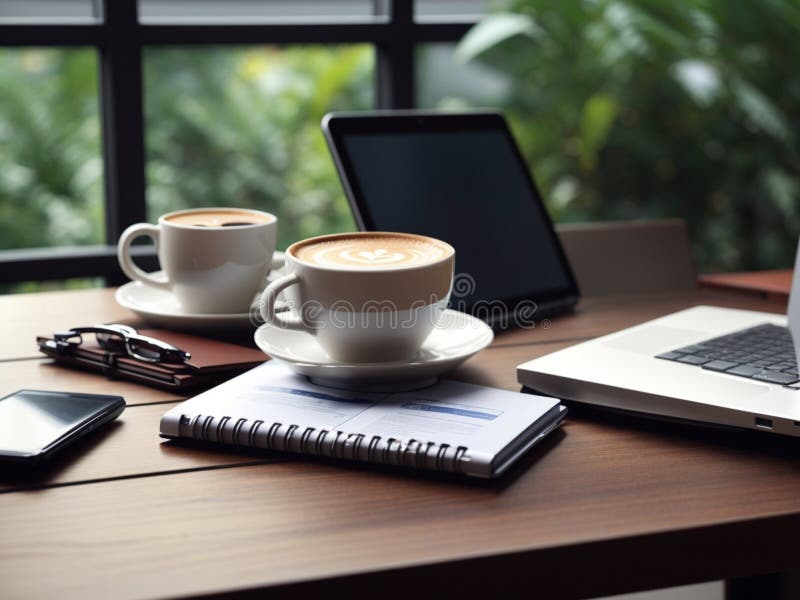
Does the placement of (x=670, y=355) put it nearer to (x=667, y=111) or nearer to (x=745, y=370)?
(x=745, y=370)

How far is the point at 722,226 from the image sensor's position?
8.35 ft

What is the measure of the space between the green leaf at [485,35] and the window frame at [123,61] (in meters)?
0.22

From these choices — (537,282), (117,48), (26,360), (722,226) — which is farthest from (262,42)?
(722,226)

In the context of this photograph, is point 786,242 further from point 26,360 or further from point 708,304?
point 26,360

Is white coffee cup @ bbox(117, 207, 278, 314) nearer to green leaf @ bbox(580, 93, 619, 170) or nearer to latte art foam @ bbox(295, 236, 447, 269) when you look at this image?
latte art foam @ bbox(295, 236, 447, 269)

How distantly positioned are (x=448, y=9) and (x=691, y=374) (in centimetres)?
171

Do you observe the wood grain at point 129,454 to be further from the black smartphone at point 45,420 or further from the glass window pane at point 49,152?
the glass window pane at point 49,152

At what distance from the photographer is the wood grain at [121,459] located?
0.61 metres

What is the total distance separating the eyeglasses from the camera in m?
0.80

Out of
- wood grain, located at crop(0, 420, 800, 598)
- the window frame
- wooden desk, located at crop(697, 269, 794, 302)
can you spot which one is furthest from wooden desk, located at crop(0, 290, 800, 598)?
the window frame

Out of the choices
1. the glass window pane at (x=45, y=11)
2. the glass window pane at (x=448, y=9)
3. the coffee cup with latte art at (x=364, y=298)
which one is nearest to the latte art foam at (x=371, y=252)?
the coffee cup with latte art at (x=364, y=298)

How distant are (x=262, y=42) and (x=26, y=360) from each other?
44.1 inches

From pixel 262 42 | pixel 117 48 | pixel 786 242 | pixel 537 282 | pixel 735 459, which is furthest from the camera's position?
pixel 786 242

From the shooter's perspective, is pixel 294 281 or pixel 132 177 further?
pixel 132 177
